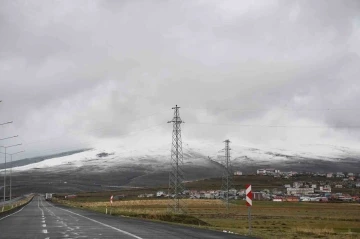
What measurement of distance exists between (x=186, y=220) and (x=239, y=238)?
2569cm

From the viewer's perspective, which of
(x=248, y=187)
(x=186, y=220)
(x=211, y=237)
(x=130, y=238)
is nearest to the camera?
(x=130, y=238)

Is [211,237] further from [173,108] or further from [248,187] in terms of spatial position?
[173,108]

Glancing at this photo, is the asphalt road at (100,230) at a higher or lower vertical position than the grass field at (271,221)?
higher

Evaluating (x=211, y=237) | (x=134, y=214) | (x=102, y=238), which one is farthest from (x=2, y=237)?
(x=134, y=214)

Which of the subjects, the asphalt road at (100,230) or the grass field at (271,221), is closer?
the asphalt road at (100,230)

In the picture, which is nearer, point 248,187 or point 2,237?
point 2,237

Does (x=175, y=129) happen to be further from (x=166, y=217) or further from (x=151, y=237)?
(x=151, y=237)

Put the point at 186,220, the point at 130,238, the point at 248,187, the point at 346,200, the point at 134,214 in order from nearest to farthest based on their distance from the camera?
the point at 130,238 < the point at 248,187 < the point at 186,220 < the point at 134,214 < the point at 346,200

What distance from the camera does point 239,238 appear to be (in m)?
27.4

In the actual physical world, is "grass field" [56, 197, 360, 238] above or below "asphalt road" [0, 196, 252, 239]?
below

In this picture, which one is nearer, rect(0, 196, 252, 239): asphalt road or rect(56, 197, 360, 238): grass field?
rect(0, 196, 252, 239): asphalt road

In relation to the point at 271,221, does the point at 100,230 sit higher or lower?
higher

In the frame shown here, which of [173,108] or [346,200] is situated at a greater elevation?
[173,108]

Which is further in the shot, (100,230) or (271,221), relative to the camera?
(271,221)
